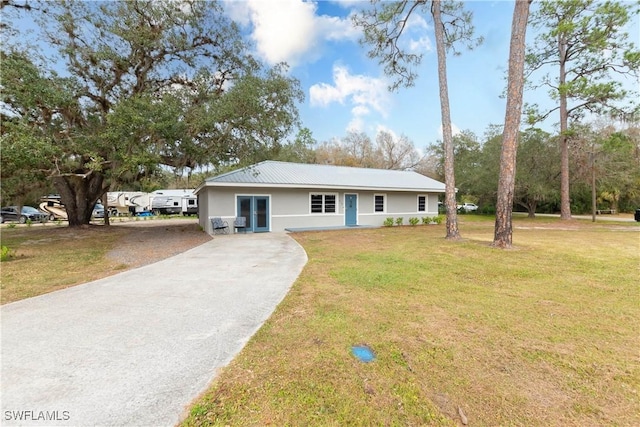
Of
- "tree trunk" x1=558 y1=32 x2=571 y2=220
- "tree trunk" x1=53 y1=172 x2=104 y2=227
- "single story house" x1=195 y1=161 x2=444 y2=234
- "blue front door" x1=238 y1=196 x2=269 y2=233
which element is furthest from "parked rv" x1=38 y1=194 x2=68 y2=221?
"tree trunk" x1=558 y1=32 x2=571 y2=220

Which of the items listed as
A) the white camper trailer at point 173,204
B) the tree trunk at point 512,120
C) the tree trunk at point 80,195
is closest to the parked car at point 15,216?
the white camper trailer at point 173,204

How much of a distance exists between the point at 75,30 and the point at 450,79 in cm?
1500

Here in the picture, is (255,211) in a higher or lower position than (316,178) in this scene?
lower

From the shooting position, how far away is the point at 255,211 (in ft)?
45.8

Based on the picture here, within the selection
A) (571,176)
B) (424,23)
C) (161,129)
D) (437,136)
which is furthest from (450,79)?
(437,136)

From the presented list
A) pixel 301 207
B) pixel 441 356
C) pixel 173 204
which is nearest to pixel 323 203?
pixel 301 207

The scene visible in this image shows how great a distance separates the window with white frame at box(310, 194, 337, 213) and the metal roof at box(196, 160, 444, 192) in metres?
0.89

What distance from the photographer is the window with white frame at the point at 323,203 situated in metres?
15.8

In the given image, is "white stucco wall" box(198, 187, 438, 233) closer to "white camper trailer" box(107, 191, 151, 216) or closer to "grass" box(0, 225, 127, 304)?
"grass" box(0, 225, 127, 304)

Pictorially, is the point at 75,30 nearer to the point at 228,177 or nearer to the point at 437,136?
the point at 228,177

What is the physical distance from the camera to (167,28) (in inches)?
448

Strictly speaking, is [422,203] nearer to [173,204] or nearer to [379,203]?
[379,203]

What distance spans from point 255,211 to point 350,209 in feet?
19.1

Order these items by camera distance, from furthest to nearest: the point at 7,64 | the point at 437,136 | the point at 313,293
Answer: the point at 437,136
the point at 7,64
the point at 313,293
